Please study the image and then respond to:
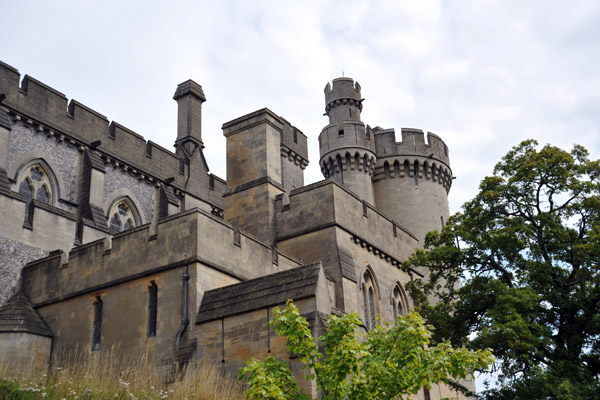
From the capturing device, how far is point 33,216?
20.6 metres

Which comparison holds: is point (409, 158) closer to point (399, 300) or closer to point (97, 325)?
point (399, 300)

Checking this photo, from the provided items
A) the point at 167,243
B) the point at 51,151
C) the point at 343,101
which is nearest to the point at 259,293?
the point at 167,243

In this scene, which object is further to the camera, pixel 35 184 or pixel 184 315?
pixel 35 184

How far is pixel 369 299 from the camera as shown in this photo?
2228 cm

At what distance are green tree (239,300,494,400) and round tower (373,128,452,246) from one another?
846 inches

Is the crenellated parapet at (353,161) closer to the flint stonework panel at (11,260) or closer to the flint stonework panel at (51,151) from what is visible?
the flint stonework panel at (51,151)

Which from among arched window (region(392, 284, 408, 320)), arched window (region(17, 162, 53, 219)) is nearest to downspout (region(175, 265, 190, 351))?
arched window (region(17, 162, 53, 219))

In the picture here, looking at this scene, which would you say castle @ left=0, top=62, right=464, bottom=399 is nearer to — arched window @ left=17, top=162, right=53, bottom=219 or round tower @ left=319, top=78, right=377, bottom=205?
arched window @ left=17, top=162, right=53, bottom=219

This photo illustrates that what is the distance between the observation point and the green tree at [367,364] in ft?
36.6

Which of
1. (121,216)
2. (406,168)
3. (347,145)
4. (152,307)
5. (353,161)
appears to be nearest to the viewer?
(152,307)

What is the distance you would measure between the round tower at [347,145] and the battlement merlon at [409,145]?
509mm

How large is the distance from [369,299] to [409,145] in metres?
13.7

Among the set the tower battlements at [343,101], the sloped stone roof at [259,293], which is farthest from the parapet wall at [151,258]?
the tower battlements at [343,101]

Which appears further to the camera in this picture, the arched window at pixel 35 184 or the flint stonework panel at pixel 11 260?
the arched window at pixel 35 184
